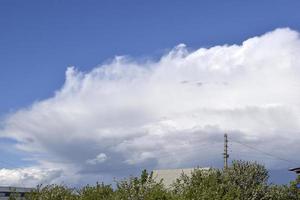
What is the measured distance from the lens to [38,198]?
5956 cm

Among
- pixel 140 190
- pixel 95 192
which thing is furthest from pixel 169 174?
pixel 140 190

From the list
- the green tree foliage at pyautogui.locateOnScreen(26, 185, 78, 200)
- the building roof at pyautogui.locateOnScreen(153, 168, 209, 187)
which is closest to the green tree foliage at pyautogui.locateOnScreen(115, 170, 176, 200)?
the green tree foliage at pyautogui.locateOnScreen(26, 185, 78, 200)

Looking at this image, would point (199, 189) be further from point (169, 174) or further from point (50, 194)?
point (169, 174)

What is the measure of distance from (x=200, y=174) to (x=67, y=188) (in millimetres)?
Answer: 17099

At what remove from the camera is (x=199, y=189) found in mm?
57938

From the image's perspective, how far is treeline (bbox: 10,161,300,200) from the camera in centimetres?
4916

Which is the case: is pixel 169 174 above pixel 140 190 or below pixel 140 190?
above

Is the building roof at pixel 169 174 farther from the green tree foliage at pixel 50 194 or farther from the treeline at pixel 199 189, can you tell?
the green tree foliage at pixel 50 194

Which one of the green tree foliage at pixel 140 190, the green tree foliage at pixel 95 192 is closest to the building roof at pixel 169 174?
the green tree foliage at pixel 95 192

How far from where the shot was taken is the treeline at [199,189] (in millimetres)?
49156

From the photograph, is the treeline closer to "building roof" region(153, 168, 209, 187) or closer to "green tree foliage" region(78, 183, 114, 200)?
"green tree foliage" region(78, 183, 114, 200)

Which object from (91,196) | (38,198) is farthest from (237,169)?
(38,198)

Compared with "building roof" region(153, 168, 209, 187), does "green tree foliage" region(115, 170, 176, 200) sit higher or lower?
lower

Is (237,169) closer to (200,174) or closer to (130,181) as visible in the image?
(200,174)
